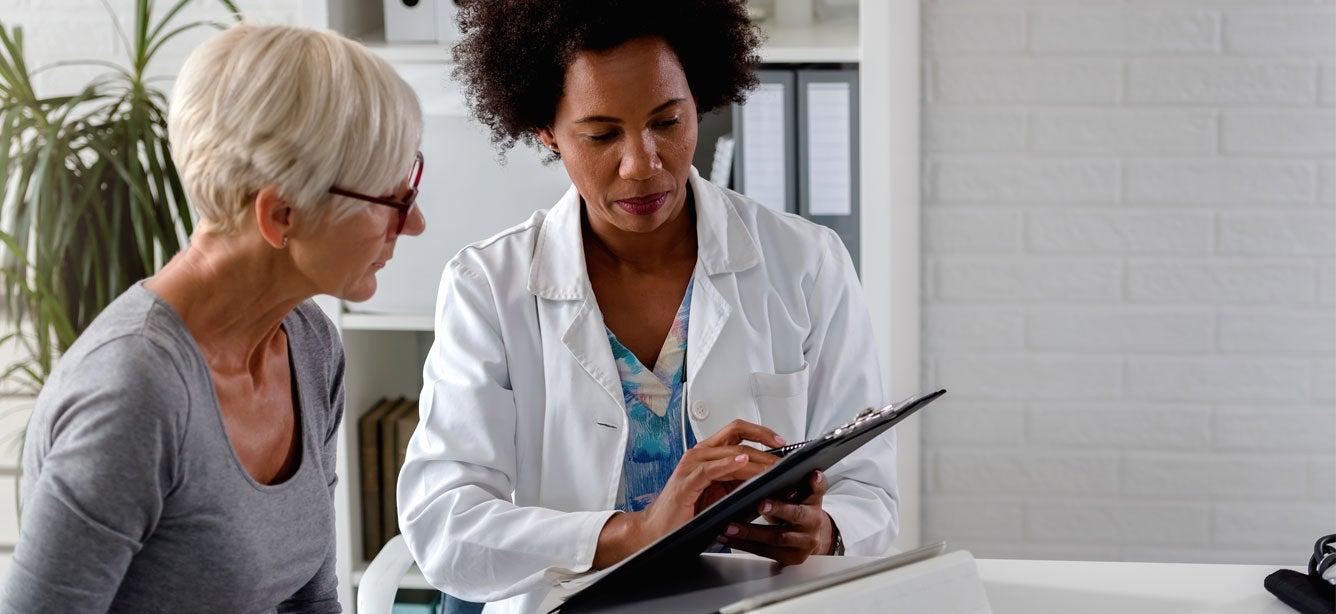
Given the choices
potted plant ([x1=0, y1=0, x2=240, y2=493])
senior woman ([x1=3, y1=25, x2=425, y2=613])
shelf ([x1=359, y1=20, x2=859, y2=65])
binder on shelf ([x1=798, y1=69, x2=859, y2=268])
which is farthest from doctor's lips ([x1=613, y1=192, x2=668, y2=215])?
potted plant ([x1=0, y1=0, x2=240, y2=493])

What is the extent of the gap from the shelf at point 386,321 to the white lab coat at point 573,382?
58cm

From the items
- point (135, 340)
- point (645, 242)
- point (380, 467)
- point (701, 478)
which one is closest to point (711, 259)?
point (645, 242)

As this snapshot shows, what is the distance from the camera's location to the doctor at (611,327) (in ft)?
4.85

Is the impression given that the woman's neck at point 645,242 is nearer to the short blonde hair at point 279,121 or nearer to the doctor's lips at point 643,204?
the doctor's lips at point 643,204

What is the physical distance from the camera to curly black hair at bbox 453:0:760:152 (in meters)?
1.52

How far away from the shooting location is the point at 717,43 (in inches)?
65.1

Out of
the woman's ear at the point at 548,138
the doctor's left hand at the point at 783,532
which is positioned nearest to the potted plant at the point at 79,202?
the woman's ear at the point at 548,138

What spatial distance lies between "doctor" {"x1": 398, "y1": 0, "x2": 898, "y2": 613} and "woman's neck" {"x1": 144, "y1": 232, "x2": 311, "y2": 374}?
394 mm

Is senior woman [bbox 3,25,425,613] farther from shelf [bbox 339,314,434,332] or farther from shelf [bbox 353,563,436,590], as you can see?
shelf [bbox 353,563,436,590]

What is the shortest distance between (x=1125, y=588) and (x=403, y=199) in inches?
29.0

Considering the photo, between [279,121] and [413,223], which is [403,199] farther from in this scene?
[279,121]

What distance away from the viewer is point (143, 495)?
99 centimetres

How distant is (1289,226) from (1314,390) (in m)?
0.30

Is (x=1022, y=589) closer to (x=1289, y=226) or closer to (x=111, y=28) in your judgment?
(x=1289, y=226)
